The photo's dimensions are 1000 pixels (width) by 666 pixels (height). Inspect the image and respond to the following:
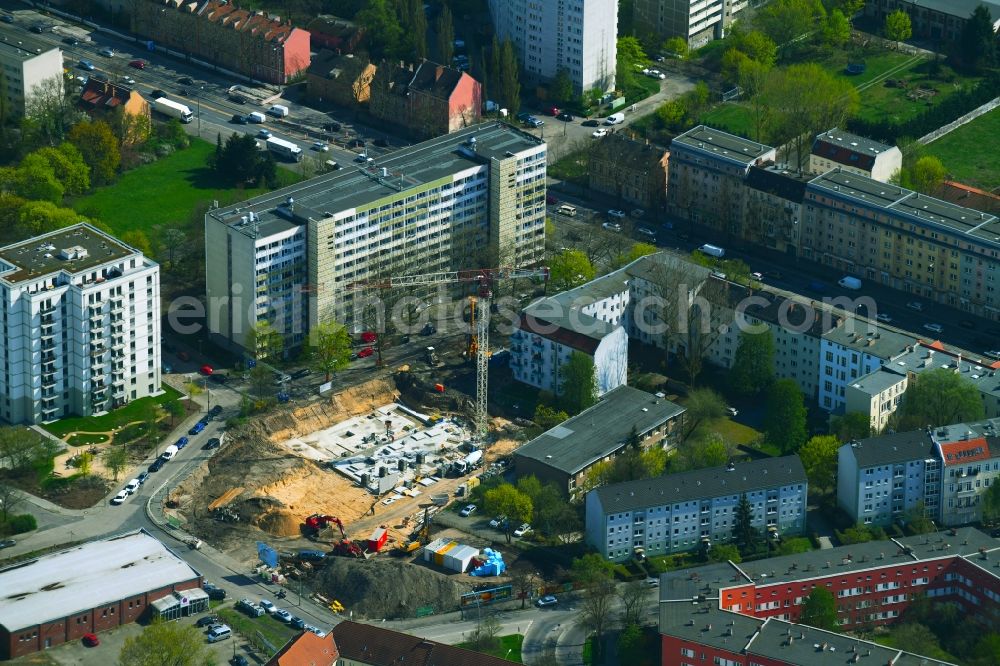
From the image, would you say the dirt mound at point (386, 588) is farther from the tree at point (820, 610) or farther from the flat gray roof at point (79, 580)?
the tree at point (820, 610)

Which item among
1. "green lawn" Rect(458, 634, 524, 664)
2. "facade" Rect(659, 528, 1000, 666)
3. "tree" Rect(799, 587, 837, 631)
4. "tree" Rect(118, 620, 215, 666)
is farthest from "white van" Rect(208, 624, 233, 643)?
"tree" Rect(799, 587, 837, 631)

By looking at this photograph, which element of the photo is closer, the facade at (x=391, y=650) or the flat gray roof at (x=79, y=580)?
the facade at (x=391, y=650)

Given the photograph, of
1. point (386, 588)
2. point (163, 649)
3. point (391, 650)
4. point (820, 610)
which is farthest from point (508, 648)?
point (163, 649)

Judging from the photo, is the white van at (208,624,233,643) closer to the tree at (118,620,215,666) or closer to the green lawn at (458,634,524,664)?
the tree at (118,620,215,666)

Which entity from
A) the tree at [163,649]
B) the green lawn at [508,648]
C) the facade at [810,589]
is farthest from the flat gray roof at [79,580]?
the facade at [810,589]

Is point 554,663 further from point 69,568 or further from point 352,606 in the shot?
point 69,568

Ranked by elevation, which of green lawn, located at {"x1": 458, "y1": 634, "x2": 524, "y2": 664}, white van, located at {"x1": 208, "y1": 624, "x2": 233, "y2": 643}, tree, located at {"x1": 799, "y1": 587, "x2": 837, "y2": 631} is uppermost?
tree, located at {"x1": 799, "y1": 587, "x2": 837, "y2": 631}

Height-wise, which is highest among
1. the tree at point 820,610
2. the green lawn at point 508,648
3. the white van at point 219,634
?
the tree at point 820,610

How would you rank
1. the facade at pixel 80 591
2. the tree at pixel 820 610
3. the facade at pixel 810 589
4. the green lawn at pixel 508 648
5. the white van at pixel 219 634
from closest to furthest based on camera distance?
1. the facade at pixel 810 589
2. the facade at pixel 80 591
3. the green lawn at pixel 508 648
4. the white van at pixel 219 634
5. the tree at pixel 820 610
